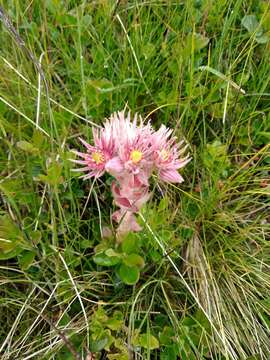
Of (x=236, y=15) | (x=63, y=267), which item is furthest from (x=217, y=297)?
(x=236, y=15)

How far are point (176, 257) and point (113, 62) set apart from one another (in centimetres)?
60

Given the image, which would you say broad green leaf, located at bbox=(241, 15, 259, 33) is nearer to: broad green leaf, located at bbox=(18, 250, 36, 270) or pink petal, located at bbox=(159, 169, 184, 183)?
pink petal, located at bbox=(159, 169, 184, 183)

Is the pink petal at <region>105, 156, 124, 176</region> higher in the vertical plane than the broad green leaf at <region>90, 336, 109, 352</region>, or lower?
higher

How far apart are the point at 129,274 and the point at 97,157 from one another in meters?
0.28

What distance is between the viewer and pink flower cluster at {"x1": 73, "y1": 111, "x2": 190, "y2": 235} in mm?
1287

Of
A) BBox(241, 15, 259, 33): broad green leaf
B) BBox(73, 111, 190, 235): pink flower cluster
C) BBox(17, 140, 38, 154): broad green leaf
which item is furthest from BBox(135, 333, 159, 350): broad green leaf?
BBox(241, 15, 259, 33): broad green leaf

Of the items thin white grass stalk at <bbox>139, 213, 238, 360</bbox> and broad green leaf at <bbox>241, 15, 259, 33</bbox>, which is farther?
broad green leaf at <bbox>241, 15, 259, 33</bbox>

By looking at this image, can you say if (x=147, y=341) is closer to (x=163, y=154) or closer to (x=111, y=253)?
(x=111, y=253)

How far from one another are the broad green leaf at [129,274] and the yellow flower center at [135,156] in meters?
0.27

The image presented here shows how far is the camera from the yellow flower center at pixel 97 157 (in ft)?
4.36

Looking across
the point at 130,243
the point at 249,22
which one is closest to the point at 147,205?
the point at 130,243

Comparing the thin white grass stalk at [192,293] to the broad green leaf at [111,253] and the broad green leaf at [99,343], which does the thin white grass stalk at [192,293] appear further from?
the broad green leaf at [99,343]

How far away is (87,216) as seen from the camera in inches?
63.7

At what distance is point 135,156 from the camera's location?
1.28m
